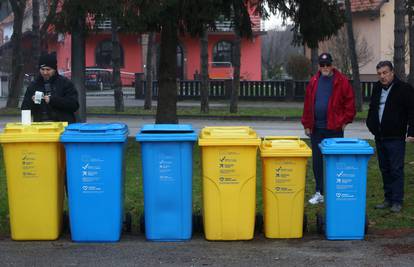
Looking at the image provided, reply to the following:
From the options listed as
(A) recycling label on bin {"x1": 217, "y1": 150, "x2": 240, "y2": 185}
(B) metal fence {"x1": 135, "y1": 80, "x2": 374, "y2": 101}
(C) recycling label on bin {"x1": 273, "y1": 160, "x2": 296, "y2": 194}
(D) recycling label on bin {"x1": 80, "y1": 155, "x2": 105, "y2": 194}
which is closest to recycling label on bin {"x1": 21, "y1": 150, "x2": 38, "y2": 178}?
(D) recycling label on bin {"x1": 80, "y1": 155, "x2": 105, "y2": 194}

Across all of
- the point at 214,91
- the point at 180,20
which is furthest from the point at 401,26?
the point at 214,91

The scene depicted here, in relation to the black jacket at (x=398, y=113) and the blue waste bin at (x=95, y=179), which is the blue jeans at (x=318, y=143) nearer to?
the black jacket at (x=398, y=113)

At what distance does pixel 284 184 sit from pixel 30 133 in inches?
96.4

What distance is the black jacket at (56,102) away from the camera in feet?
26.0

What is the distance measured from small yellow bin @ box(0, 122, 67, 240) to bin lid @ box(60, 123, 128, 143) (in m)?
0.13

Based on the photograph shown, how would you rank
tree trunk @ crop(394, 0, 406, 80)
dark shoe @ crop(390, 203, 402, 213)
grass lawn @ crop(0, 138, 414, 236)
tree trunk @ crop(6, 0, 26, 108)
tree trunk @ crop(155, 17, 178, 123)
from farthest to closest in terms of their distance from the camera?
tree trunk @ crop(6, 0, 26, 108) < tree trunk @ crop(394, 0, 406, 80) < tree trunk @ crop(155, 17, 178, 123) < dark shoe @ crop(390, 203, 402, 213) < grass lawn @ crop(0, 138, 414, 236)

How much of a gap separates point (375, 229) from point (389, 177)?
89 cm

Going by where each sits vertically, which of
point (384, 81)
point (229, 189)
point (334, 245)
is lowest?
point (334, 245)

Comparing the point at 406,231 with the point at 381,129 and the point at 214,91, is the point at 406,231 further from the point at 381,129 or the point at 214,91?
the point at 214,91

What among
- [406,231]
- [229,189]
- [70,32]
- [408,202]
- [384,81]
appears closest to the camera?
[229,189]

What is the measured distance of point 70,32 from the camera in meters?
12.6

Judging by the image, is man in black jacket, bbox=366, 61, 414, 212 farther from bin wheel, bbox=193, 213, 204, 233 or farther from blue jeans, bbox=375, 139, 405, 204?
bin wheel, bbox=193, 213, 204, 233

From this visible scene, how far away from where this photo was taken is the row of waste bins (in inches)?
267

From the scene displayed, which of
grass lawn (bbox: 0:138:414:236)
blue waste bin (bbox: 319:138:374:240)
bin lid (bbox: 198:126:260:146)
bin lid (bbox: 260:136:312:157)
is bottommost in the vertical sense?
grass lawn (bbox: 0:138:414:236)
